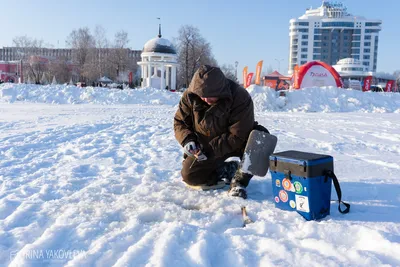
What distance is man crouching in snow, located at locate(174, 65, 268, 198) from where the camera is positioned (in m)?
2.81

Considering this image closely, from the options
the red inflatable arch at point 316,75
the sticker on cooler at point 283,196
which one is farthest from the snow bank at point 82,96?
the sticker on cooler at point 283,196

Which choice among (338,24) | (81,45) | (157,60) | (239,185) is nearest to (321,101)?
(239,185)

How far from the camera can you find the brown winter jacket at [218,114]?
2787mm

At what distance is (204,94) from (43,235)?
159 centimetres

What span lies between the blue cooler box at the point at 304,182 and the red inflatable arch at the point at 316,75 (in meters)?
19.9

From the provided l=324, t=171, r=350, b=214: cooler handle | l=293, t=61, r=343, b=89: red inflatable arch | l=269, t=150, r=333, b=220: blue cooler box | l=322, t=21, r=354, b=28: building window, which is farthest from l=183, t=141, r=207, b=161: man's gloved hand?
l=322, t=21, r=354, b=28: building window

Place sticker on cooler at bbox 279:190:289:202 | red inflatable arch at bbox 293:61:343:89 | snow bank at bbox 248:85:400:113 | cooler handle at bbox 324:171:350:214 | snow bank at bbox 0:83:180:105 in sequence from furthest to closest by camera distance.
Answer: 1. red inflatable arch at bbox 293:61:343:89
2. snow bank at bbox 0:83:180:105
3. snow bank at bbox 248:85:400:113
4. sticker on cooler at bbox 279:190:289:202
5. cooler handle at bbox 324:171:350:214

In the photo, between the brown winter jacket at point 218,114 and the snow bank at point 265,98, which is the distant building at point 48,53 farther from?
the brown winter jacket at point 218,114

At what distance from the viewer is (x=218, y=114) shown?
2.91m

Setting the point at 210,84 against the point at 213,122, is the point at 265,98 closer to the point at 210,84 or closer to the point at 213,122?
the point at 213,122

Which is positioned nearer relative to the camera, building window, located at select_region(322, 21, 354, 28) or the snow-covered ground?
Answer: the snow-covered ground

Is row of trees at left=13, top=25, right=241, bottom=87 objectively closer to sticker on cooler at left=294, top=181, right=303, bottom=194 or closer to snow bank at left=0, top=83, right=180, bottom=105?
snow bank at left=0, top=83, right=180, bottom=105

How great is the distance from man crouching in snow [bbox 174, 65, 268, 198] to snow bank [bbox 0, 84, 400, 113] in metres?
11.4

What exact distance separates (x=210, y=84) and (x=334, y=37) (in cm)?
9434
